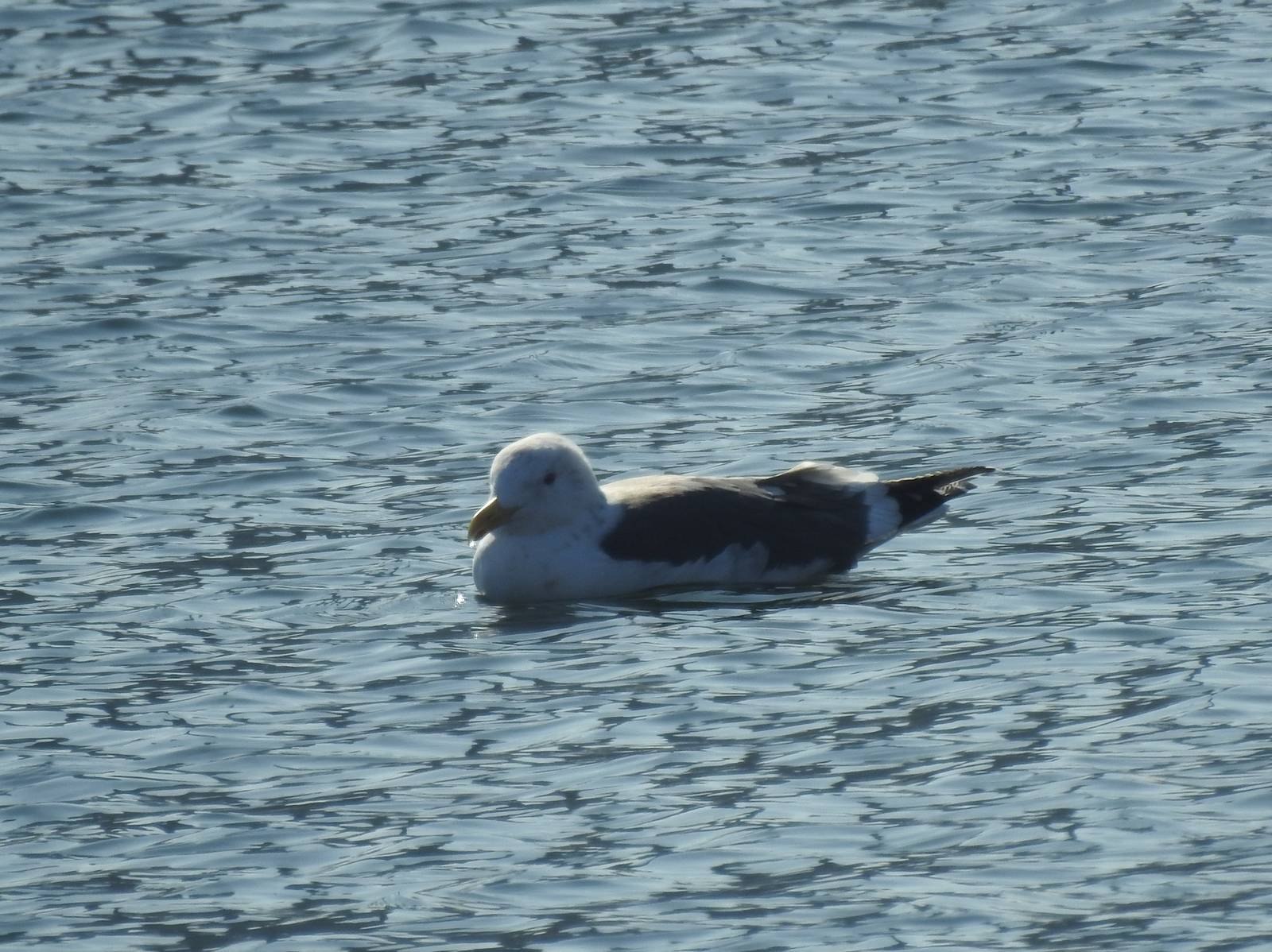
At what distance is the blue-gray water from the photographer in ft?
25.7

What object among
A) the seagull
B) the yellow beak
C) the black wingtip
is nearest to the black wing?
the seagull

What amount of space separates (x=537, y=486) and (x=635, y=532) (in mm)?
490

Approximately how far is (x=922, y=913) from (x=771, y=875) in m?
0.55

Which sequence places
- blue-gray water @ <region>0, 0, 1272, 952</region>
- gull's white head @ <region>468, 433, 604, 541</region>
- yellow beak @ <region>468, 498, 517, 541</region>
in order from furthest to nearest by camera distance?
gull's white head @ <region>468, 433, 604, 541</region>, yellow beak @ <region>468, 498, 517, 541</region>, blue-gray water @ <region>0, 0, 1272, 952</region>

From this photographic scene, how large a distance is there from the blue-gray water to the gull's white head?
453 mm

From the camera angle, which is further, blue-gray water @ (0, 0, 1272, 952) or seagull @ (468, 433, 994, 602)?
seagull @ (468, 433, 994, 602)

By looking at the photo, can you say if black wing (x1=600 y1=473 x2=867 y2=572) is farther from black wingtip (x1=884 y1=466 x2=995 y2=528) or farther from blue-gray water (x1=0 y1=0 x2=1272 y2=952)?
blue-gray water (x1=0 y1=0 x2=1272 y2=952)

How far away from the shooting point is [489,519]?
1115 centimetres

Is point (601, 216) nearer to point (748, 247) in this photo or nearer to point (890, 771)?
point (748, 247)

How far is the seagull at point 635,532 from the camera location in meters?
11.2

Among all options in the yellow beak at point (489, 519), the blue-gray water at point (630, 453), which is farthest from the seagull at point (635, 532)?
the blue-gray water at point (630, 453)

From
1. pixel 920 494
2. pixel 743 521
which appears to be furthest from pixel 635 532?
pixel 920 494

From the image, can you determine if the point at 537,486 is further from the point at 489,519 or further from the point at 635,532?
the point at 635,532

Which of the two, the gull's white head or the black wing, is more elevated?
the gull's white head
